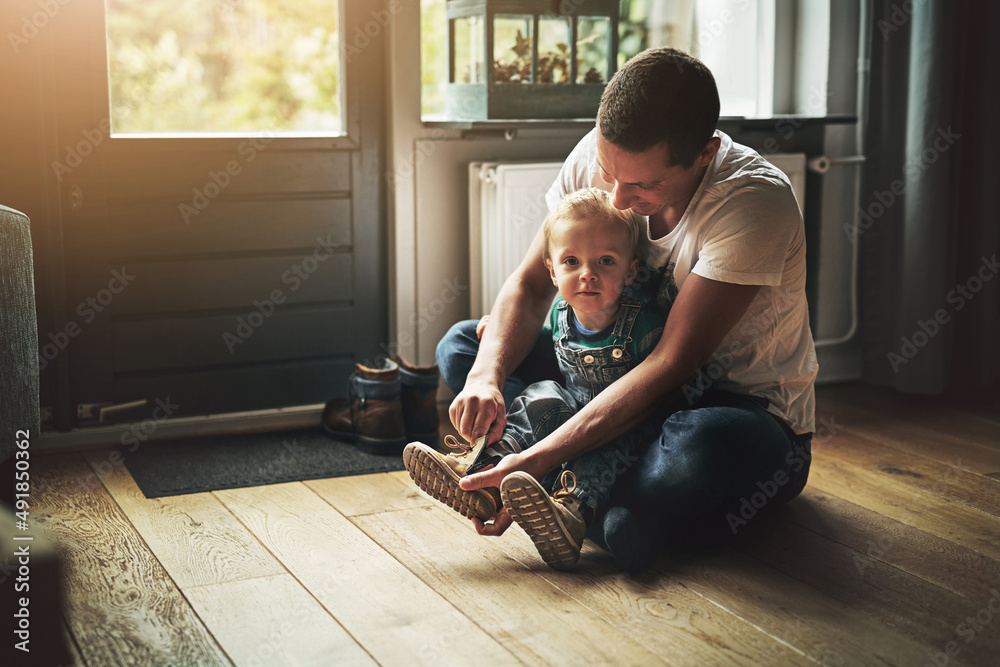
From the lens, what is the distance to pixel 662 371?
5.43 feet

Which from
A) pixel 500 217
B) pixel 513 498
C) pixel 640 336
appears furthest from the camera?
pixel 500 217

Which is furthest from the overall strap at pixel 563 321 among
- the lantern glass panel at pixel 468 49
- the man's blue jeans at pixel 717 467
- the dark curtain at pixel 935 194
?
the dark curtain at pixel 935 194

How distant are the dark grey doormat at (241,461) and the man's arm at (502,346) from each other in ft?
1.70

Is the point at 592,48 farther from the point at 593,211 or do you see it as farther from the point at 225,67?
the point at 593,211

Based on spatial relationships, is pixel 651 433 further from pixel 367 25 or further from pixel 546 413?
pixel 367 25

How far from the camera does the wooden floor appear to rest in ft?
4.57

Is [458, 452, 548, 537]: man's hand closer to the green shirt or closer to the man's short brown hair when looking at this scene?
the green shirt

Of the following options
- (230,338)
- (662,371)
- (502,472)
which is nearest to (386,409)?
(230,338)

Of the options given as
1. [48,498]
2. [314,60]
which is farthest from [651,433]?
[314,60]

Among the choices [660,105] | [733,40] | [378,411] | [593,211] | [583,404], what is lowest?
[378,411]

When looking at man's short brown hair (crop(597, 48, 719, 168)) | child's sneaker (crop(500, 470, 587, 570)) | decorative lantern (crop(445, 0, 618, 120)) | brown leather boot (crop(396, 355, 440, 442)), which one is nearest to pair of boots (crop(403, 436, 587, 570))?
child's sneaker (crop(500, 470, 587, 570))

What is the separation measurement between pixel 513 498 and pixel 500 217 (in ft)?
3.84

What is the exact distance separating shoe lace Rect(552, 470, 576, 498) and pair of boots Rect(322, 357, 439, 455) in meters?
0.77

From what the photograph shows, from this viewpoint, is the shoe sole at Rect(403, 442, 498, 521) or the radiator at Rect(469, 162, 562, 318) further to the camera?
the radiator at Rect(469, 162, 562, 318)
